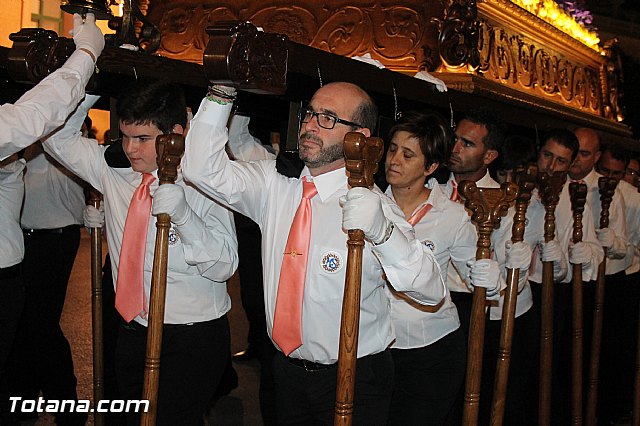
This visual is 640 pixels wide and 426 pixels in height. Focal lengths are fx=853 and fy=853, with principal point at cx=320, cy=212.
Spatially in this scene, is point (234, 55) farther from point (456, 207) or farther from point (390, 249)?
point (456, 207)

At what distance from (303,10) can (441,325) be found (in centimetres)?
266

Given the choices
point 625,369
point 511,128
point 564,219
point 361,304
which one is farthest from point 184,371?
point 625,369

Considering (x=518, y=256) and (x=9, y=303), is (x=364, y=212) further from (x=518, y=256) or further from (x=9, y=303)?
(x=9, y=303)

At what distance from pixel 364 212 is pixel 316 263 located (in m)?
0.39

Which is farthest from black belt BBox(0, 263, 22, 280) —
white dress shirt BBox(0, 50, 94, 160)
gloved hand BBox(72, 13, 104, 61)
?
gloved hand BBox(72, 13, 104, 61)

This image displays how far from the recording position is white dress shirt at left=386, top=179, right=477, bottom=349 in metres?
3.41

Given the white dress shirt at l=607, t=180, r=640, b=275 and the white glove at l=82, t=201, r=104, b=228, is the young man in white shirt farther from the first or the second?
the white dress shirt at l=607, t=180, r=640, b=275

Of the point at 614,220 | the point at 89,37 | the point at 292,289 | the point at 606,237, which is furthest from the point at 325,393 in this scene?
the point at 614,220

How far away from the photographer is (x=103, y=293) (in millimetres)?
3887

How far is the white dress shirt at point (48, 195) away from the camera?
4.66m

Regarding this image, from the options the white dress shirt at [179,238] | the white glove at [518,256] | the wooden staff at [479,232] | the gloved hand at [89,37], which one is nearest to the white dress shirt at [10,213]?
the white dress shirt at [179,238]

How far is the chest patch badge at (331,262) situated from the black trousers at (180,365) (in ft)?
2.27

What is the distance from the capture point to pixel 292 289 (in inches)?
108

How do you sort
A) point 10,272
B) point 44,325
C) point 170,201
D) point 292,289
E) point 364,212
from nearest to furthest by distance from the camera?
point 364,212 < point 292,289 < point 170,201 < point 10,272 < point 44,325
